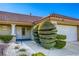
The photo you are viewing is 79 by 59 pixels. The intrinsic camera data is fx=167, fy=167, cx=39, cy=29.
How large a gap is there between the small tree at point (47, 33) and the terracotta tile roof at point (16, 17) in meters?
0.35

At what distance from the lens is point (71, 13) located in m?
5.65

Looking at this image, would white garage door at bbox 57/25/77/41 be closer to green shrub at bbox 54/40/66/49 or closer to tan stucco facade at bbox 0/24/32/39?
green shrub at bbox 54/40/66/49

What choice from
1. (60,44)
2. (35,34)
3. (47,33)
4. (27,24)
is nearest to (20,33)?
(27,24)

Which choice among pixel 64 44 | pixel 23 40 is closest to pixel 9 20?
pixel 23 40

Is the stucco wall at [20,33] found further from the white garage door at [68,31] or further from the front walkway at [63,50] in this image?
the white garage door at [68,31]

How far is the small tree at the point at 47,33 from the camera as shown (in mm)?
5673

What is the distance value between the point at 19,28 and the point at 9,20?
0.46 metres

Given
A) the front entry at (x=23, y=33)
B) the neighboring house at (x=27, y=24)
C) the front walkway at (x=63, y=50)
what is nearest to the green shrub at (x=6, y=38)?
Answer: the neighboring house at (x=27, y=24)

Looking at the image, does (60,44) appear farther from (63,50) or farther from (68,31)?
(68,31)

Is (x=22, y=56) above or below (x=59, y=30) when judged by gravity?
below

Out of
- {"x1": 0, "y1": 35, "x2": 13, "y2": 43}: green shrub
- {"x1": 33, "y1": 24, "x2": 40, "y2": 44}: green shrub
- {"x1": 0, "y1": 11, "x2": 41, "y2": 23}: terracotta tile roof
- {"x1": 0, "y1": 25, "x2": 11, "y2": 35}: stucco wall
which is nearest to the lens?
{"x1": 0, "y1": 35, "x2": 13, "y2": 43}: green shrub

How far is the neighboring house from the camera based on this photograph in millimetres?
5637

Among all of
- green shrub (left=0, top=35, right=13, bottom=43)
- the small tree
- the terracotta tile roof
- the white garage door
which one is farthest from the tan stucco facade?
the white garage door

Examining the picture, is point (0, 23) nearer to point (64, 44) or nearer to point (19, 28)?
point (19, 28)
